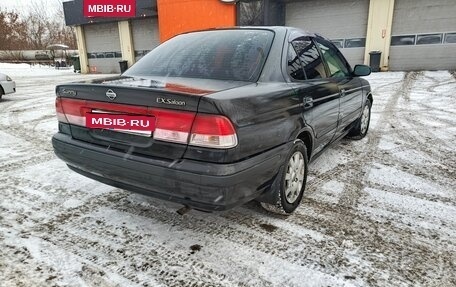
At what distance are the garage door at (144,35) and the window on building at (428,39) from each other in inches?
572

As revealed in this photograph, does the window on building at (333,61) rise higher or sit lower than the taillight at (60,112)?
higher

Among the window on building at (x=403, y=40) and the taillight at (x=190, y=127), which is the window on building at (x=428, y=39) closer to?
the window on building at (x=403, y=40)

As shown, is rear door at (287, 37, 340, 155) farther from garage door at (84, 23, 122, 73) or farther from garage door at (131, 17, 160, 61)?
garage door at (84, 23, 122, 73)

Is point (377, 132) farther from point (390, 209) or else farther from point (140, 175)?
point (140, 175)

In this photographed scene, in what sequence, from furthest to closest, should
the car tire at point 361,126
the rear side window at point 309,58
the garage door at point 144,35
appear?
the garage door at point 144,35
the car tire at point 361,126
the rear side window at point 309,58

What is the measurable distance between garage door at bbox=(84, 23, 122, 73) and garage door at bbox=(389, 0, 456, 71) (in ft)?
57.4

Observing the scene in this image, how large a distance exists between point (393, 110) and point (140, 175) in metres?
6.59

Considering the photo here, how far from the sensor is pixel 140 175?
214 cm

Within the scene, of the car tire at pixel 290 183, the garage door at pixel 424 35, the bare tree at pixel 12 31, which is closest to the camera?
the car tire at pixel 290 183

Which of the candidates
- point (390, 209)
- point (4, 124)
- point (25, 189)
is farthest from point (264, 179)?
point (4, 124)

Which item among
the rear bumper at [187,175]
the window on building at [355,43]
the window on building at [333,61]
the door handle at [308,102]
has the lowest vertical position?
the rear bumper at [187,175]

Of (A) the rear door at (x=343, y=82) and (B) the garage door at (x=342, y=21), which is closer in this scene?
(A) the rear door at (x=343, y=82)

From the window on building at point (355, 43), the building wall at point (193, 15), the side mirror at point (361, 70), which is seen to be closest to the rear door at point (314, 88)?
the side mirror at point (361, 70)

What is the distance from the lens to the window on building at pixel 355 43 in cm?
1493
